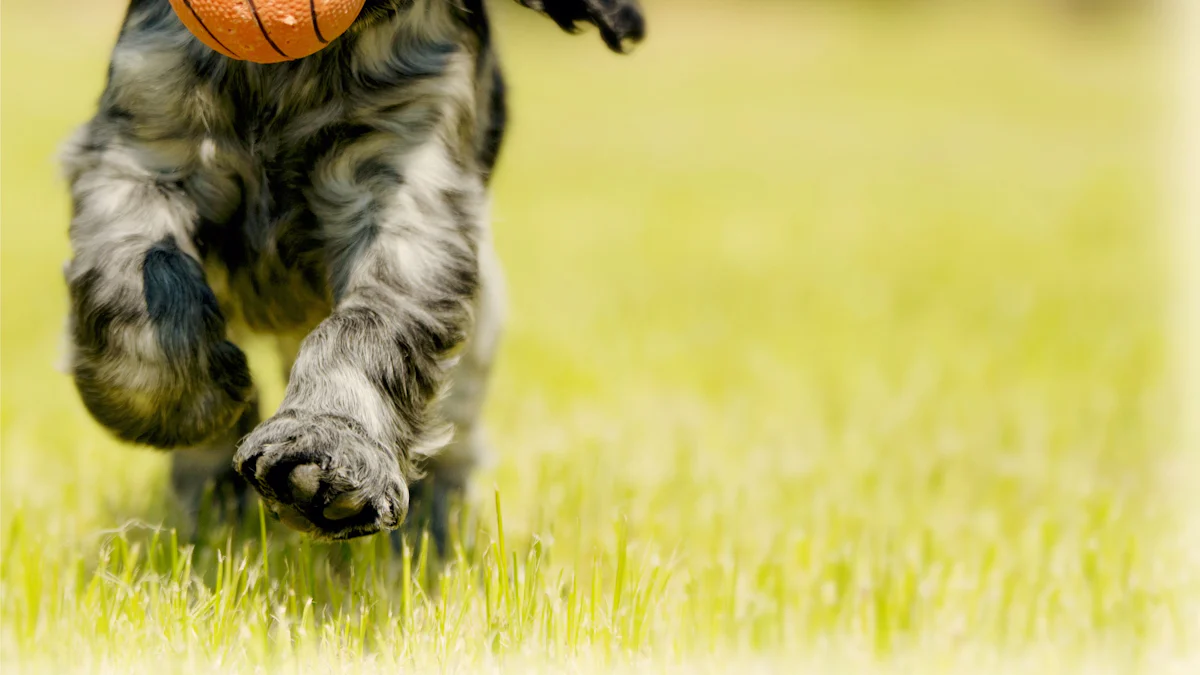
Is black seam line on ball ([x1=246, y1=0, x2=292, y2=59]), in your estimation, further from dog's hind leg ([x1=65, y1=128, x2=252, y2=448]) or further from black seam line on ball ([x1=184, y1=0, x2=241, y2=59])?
dog's hind leg ([x1=65, y1=128, x2=252, y2=448])

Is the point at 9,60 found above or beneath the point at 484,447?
beneath

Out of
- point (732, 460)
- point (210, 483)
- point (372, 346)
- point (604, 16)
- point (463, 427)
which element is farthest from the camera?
point (732, 460)

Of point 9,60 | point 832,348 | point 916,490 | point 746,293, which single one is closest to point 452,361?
point 916,490

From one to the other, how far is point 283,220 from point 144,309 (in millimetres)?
367

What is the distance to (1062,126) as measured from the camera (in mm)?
15508

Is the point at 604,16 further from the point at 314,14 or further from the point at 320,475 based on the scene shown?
the point at 320,475

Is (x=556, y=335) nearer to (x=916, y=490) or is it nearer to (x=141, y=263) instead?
(x=916, y=490)

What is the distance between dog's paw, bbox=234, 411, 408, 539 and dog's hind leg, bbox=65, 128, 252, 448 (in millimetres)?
315

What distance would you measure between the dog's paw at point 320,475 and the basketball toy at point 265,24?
2.25ft

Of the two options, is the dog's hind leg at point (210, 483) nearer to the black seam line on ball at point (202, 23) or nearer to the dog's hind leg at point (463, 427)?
the dog's hind leg at point (463, 427)

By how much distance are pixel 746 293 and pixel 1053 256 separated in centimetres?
252

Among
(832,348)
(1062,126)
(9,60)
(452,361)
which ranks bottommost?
(9,60)

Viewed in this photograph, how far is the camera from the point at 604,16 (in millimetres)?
3348

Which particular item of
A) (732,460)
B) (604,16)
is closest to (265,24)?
(604,16)
